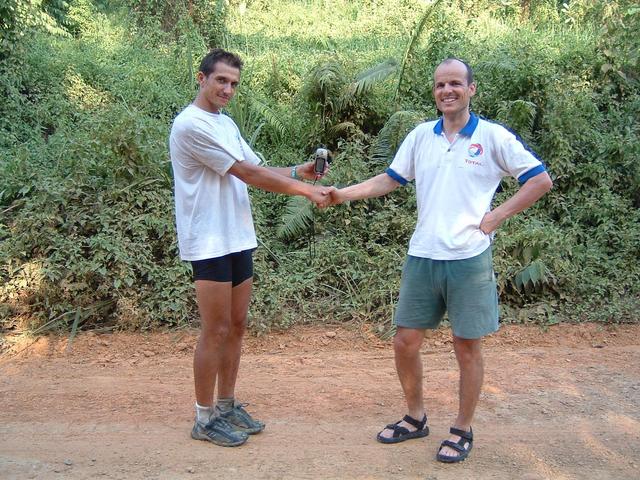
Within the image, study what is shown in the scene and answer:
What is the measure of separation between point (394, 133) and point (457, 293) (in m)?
4.67

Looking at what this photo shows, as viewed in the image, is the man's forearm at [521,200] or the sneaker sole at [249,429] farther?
the sneaker sole at [249,429]

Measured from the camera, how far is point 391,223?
709cm

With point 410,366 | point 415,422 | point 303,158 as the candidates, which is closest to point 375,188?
point 410,366

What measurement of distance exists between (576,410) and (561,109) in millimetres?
4834

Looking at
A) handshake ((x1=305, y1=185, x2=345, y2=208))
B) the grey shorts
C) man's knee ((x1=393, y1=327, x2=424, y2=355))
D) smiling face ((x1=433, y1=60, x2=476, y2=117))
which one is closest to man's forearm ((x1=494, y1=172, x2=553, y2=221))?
the grey shorts

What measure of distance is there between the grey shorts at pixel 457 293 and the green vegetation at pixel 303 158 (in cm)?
238

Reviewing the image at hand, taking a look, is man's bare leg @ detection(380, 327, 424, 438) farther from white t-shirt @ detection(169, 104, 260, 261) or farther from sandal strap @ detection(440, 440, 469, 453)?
white t-shirt @ detection(169, 104, 260, 261)

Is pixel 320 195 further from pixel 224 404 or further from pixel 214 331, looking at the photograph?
pixel 224 404

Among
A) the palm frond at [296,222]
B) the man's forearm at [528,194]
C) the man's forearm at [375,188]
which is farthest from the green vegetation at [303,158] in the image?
the man's forearm at [528,194]

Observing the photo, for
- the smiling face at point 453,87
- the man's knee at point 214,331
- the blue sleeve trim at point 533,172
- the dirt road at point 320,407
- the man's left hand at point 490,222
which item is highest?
the smiling face at point 453,87

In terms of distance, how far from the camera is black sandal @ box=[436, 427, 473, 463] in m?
3.60

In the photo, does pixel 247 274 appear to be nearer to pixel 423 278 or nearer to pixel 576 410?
pixel 423 278

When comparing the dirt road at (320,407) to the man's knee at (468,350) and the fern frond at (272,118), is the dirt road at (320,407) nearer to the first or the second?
the man's knee at (468,350)

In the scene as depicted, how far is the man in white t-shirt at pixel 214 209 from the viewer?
11.9ft
